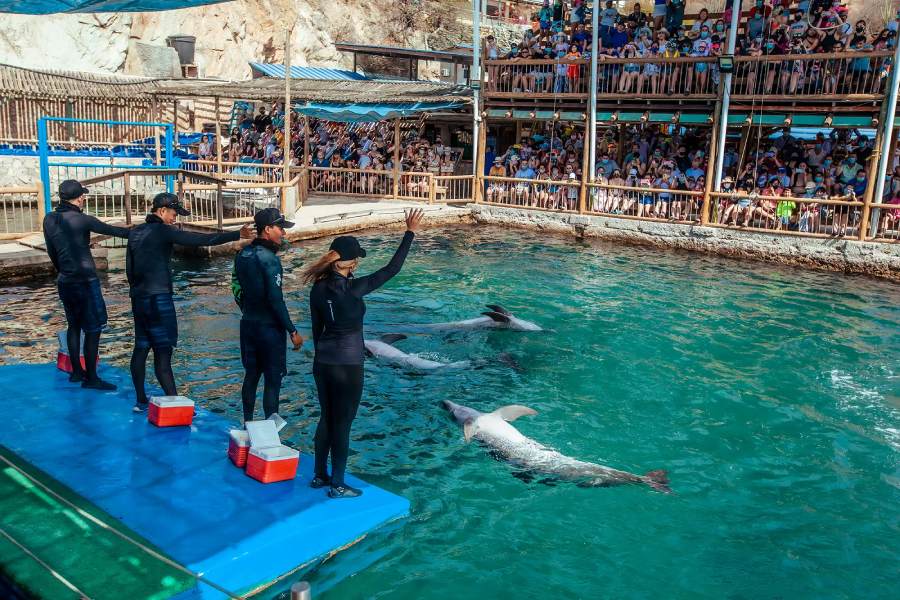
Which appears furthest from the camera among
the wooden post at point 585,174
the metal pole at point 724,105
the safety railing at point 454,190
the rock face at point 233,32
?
the rock face at point 233,32

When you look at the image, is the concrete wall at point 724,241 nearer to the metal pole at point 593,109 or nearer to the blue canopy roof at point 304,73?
the metal pole at point 593,109

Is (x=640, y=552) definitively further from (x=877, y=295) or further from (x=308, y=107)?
(x=308, y=107)

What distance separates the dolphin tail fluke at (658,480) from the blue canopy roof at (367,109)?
16321 mm

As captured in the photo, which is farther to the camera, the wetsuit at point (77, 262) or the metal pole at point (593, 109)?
the metal pole at point (593, 109)

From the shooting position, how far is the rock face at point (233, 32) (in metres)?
32.5

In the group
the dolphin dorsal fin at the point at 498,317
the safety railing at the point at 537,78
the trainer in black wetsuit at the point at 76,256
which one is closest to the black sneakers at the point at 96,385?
the trainer in black wetsuit at the point at 76,256

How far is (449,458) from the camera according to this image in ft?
22.9

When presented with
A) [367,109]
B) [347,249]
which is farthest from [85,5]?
[367,109]

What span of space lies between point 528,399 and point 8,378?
5.14 metres

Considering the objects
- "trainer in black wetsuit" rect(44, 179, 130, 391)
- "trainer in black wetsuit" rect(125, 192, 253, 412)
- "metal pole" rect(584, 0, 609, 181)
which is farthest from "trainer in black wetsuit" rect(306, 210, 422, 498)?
"metal pole" rect(584, 0, 609, 181)

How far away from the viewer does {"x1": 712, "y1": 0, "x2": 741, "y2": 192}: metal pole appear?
17064mm

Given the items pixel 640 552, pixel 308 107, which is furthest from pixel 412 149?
pixel 640 552

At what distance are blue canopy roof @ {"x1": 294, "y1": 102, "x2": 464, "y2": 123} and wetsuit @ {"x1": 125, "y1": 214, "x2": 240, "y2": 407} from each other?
15.6 meters

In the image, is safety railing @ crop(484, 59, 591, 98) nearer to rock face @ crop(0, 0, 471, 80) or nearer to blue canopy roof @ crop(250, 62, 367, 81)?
blue canopy roof @ crop(250, 62, 367, 81)
